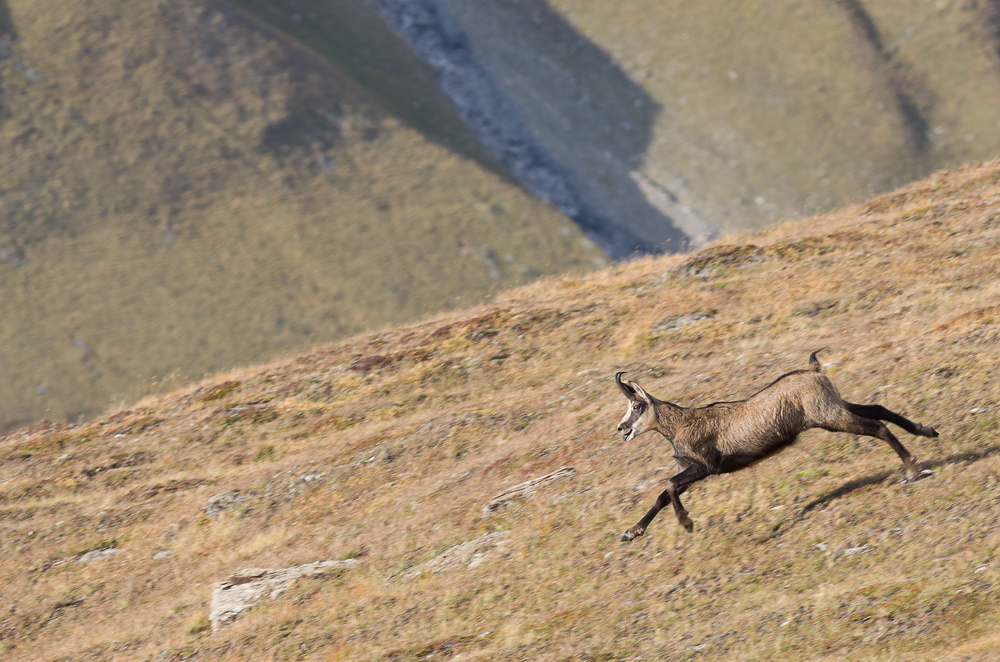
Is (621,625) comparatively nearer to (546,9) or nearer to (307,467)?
(307,467)

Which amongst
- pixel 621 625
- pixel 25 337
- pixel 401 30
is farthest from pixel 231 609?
pixel 401 30

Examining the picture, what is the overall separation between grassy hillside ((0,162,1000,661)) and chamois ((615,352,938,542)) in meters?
1.31

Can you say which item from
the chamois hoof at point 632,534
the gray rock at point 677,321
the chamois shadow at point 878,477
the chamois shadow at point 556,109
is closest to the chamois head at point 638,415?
the chamois hoof at point 632,534

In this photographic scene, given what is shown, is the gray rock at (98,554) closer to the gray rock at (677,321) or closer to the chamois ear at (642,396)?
the gray rock at (677,321)

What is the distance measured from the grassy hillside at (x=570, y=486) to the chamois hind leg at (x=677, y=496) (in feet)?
2.44

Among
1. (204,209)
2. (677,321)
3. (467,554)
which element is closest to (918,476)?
(467,554)

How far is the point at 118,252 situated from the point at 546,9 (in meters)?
73.1

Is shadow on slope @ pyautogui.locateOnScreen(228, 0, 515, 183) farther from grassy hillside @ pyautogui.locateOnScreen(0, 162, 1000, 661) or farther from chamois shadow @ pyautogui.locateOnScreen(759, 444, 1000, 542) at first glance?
chamois shadow @ pyautogui.locateOnScreen(759, 444, 1000, 542)

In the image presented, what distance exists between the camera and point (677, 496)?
39.5 ft

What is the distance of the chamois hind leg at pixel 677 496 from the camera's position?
458 inches

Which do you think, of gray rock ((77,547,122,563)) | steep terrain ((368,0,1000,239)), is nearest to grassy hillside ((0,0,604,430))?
steep terrain ((368,0,1000,239))

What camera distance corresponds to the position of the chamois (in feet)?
36.9

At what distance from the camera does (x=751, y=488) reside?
1375cm

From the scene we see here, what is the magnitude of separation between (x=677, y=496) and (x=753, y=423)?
146 cm
